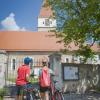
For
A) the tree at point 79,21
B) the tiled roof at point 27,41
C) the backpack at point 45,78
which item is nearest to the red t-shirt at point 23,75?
the backpack at point 45,78

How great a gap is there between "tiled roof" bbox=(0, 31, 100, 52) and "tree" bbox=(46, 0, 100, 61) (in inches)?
1528

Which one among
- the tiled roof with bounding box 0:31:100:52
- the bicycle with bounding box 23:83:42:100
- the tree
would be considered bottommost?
the bicycle with bounding box 23:83:42:100

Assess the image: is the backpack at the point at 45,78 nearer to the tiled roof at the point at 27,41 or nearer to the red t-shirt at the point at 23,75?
the red t-shirt at the point at 23,75

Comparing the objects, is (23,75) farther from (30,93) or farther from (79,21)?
(79,21)

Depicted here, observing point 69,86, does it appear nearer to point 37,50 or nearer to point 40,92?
point 40,92

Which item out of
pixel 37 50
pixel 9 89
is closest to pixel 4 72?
pixel 9 89

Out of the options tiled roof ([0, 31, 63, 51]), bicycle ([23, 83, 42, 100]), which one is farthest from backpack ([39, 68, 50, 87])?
tiled roof ([0, 31, 63, 51])

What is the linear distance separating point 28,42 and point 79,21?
44921mm

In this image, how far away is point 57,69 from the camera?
2045 cm

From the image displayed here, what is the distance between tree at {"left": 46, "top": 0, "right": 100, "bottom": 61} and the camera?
863 inches

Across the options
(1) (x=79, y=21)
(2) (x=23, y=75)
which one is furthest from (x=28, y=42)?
(2) (x=23, y=75)

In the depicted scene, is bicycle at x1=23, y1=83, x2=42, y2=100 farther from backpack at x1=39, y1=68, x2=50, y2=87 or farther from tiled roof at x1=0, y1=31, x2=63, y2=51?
tiled roof at x1=0, y1=31, x2=63, y2=51

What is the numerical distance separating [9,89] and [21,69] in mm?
6050

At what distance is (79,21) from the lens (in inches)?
917
